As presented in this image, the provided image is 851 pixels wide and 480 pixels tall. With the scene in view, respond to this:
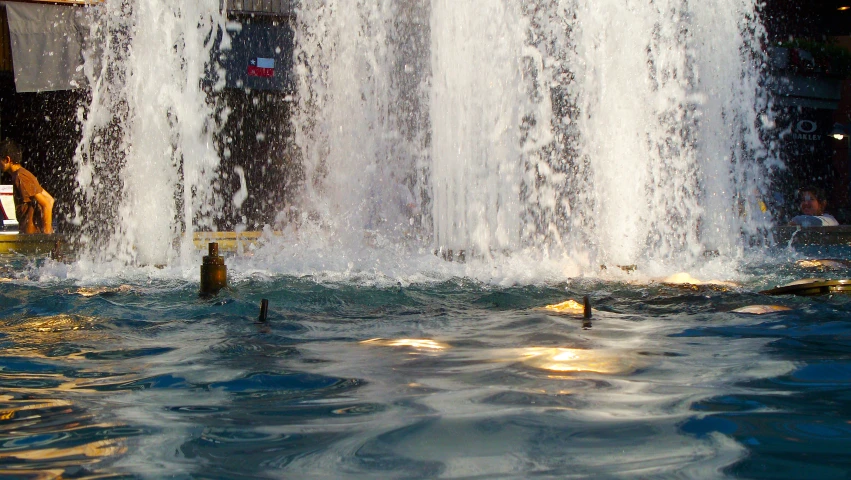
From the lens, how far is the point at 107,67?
1061 cm

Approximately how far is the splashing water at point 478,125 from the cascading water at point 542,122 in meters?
0.02

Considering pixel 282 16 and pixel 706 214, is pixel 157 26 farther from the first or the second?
pixel 706 214

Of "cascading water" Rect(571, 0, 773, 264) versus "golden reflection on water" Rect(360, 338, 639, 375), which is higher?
"cascading water" Rect(571, 0, 773, 264)

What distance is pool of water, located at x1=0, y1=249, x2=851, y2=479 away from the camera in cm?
195

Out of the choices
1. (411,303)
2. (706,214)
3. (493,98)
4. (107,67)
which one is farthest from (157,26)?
(706,214)

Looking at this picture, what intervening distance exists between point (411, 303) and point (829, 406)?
294 centimetres

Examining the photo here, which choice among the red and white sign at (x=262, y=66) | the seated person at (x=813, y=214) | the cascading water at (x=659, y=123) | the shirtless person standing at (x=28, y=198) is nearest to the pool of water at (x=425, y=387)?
the cascading water at (x=659, y=123)

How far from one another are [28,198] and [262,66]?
13.0 ft

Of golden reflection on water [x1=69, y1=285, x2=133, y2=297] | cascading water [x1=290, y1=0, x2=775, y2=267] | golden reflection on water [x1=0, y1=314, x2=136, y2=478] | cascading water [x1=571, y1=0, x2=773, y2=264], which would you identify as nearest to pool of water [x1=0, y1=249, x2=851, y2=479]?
golden reflection on water [x1=0, y1=314, x2=136, y2=478]

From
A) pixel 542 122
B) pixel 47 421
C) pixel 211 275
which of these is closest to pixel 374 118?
pixel 542 122

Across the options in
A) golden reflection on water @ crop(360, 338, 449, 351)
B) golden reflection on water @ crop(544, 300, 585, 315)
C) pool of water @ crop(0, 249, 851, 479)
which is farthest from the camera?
golden reflection on water @ crop(544, 300, 585, 315)

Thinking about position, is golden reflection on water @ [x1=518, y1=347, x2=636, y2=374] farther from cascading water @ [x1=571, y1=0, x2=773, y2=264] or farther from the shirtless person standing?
the shirtless person standing

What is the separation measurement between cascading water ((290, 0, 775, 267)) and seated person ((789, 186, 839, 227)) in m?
0.84

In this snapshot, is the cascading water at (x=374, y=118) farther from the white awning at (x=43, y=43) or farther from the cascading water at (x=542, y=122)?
the white awning at (x=43, y=43)
